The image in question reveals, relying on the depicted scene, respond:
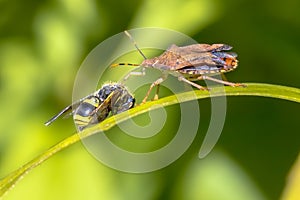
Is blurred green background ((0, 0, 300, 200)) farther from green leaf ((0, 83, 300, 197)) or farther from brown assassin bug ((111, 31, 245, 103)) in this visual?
green leaf ((0, 83, 300, 197))

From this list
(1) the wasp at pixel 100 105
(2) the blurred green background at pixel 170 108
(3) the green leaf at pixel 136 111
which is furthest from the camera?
(2) the blurred green background at pixel 170 108

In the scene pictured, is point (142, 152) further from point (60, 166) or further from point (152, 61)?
point (152, 61)

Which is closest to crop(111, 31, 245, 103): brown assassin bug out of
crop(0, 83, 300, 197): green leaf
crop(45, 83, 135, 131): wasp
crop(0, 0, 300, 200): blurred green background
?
crop(45, 83, 135, 131): wasp

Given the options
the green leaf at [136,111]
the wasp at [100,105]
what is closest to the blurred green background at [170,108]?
the wasp at [100,105]

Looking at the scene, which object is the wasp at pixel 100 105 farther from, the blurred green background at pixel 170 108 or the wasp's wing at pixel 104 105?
the blurred green background at pixel 170 108

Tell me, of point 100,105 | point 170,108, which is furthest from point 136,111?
point 170,108

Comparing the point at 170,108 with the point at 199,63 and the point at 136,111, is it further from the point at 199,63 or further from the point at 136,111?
the point at 136,111
